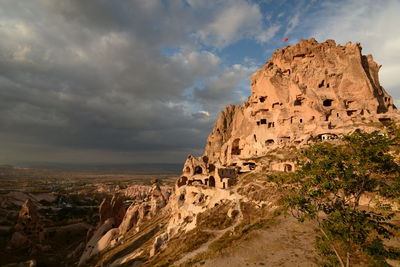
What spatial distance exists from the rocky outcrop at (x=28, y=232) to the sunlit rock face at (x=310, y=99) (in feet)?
189

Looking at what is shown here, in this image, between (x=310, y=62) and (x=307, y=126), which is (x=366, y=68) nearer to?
(x=310, y=62)

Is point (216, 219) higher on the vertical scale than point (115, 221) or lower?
higher

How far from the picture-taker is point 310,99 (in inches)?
2692

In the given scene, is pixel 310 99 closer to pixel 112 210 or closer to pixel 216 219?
pixel 216 219

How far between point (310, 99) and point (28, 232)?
89805 millimetres

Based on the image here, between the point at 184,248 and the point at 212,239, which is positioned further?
the point at 212,239

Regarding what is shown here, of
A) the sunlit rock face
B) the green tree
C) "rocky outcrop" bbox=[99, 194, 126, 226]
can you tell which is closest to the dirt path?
the green tree

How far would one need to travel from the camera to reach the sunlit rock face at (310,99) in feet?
212

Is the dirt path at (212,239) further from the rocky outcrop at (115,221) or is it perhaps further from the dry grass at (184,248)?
the rocky outcrop at (115,221)

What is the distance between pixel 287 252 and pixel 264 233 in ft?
13.7

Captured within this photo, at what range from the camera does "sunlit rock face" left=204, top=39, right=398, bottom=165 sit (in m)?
64.6

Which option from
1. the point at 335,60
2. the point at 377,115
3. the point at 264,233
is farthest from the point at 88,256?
the point at 335,60

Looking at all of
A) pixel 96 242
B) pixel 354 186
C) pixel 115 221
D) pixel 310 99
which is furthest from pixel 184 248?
pixel 310 99

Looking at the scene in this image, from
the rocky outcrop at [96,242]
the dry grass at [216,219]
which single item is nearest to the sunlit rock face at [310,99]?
the dry grass at [216,219]
